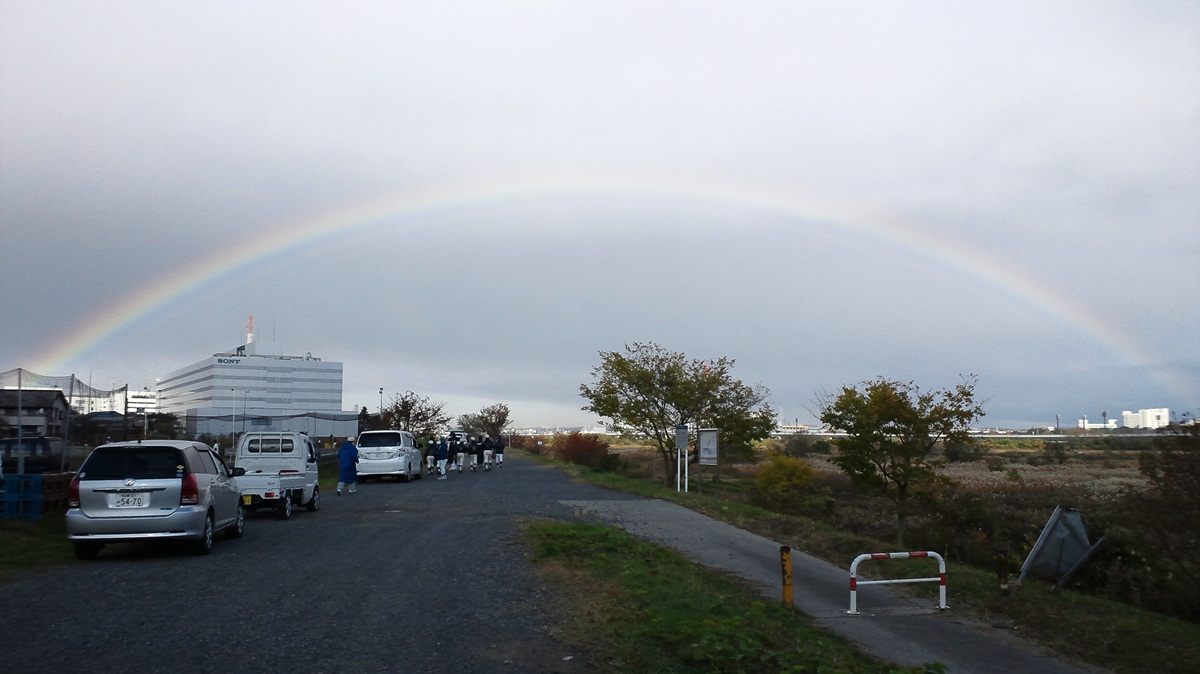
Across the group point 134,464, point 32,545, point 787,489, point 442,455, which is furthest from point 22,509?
point 787,489

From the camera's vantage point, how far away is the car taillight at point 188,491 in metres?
12.0

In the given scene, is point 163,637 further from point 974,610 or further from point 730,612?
point 974,610

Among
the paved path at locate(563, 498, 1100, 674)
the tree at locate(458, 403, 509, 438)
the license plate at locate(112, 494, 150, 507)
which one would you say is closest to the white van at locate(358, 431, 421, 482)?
the paved path at locate(563, 498, 1100, 674)

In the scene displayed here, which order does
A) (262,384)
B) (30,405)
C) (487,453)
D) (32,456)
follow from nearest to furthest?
1. (32,456)
2. (30,405)
3. (487,453)
4. (262,384)

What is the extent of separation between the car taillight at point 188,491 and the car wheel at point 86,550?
4.70 ft

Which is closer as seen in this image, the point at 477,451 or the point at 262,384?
the point at 477,451

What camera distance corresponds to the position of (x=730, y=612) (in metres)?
8.48

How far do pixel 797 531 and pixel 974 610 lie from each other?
683 centimetres

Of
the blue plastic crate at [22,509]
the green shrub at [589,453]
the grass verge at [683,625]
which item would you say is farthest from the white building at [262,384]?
the grass verge at [683,625]

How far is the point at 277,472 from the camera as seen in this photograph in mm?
18016

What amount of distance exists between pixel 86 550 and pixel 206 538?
1508 mm

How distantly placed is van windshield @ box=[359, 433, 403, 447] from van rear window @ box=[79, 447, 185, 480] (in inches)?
749

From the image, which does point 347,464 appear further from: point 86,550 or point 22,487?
point 86,550

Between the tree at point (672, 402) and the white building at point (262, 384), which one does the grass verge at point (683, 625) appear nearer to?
the tree at point (672, 402)
